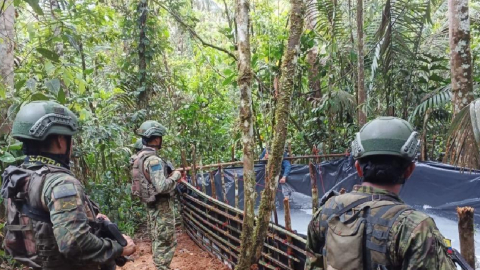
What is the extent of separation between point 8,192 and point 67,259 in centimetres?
49

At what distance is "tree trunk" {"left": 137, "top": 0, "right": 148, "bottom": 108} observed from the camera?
A: 780 centimetres

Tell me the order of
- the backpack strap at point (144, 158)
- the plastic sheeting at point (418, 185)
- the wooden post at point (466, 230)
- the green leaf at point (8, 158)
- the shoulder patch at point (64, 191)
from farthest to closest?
the plastic sheeting at point (418, 185), the backpack strap at point (144, 158), the green leaf at point (8, 158), the shoulder patch at point (64, 191), the wooden post at point (466, 230)

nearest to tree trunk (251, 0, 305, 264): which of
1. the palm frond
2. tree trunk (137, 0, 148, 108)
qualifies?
the palm frond

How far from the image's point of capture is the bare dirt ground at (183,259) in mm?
5379

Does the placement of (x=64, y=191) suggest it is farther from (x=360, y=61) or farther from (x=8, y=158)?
(x=360, y=61)

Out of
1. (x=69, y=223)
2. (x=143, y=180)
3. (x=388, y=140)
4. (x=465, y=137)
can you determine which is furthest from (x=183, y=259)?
(x=388, y=140)

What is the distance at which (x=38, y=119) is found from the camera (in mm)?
2107

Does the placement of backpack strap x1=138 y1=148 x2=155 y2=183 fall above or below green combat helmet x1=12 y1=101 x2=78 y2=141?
below

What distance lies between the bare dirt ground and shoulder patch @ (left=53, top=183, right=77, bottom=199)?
136 inches

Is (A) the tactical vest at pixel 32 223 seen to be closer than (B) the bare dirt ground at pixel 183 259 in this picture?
Yes

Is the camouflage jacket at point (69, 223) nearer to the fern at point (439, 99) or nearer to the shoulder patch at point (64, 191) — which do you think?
the shoulder patch at point (64, 191)

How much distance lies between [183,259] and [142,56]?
14.6 ft

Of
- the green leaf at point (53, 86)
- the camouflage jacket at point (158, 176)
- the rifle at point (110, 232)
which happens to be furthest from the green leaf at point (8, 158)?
the camouflage jacket at point (158, 176)

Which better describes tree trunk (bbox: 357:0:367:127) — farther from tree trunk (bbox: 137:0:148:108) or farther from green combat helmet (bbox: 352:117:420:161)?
green combat helmet (bbox: 352:117:420:161)
